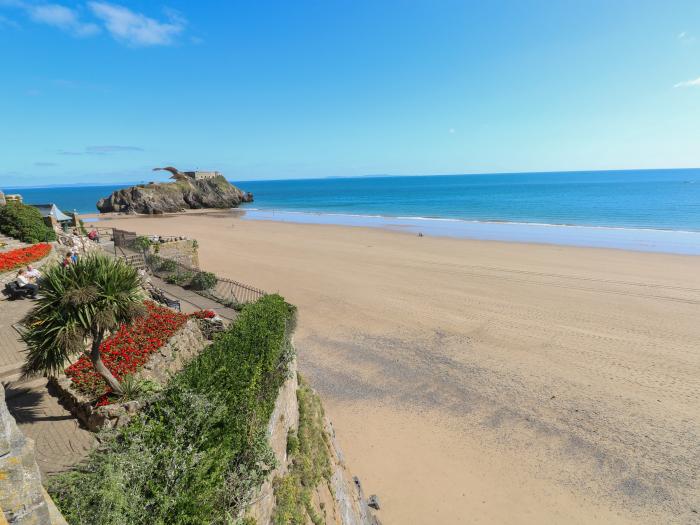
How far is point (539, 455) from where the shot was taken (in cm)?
927

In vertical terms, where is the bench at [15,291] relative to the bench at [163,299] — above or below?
above

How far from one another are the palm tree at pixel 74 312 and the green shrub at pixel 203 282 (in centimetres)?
878

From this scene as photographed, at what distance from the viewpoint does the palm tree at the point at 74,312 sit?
6676mm

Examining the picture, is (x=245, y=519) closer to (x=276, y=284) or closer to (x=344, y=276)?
(x=276, y=284)

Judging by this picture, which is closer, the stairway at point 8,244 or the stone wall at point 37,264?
the stone wall at point 37,264

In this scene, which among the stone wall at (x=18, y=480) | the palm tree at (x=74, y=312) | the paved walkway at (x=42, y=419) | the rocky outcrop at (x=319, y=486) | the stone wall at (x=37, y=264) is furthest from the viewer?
the stone wall at (x=37, y=264)

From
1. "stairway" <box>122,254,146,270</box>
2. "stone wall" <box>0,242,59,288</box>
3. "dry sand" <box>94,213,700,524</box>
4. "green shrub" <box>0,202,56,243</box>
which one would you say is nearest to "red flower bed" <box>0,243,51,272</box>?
"stone wall" <box>0,242,59,288</box>

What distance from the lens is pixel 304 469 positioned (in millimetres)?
6496

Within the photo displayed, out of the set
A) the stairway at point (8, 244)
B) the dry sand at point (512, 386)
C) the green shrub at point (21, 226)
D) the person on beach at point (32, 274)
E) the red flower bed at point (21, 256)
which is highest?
the green shrub at point (21, 226)

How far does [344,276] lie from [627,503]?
18029mm

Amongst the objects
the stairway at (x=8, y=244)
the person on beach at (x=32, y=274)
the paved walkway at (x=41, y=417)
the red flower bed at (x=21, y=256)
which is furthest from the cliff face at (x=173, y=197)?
the paved walkway at (x=41, y=417)

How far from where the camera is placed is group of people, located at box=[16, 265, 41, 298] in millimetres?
12102

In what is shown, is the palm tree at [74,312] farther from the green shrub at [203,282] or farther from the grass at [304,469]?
the green shrub at [203,282]

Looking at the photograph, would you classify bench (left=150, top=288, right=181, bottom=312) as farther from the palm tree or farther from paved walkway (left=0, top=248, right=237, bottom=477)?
the palm tree
